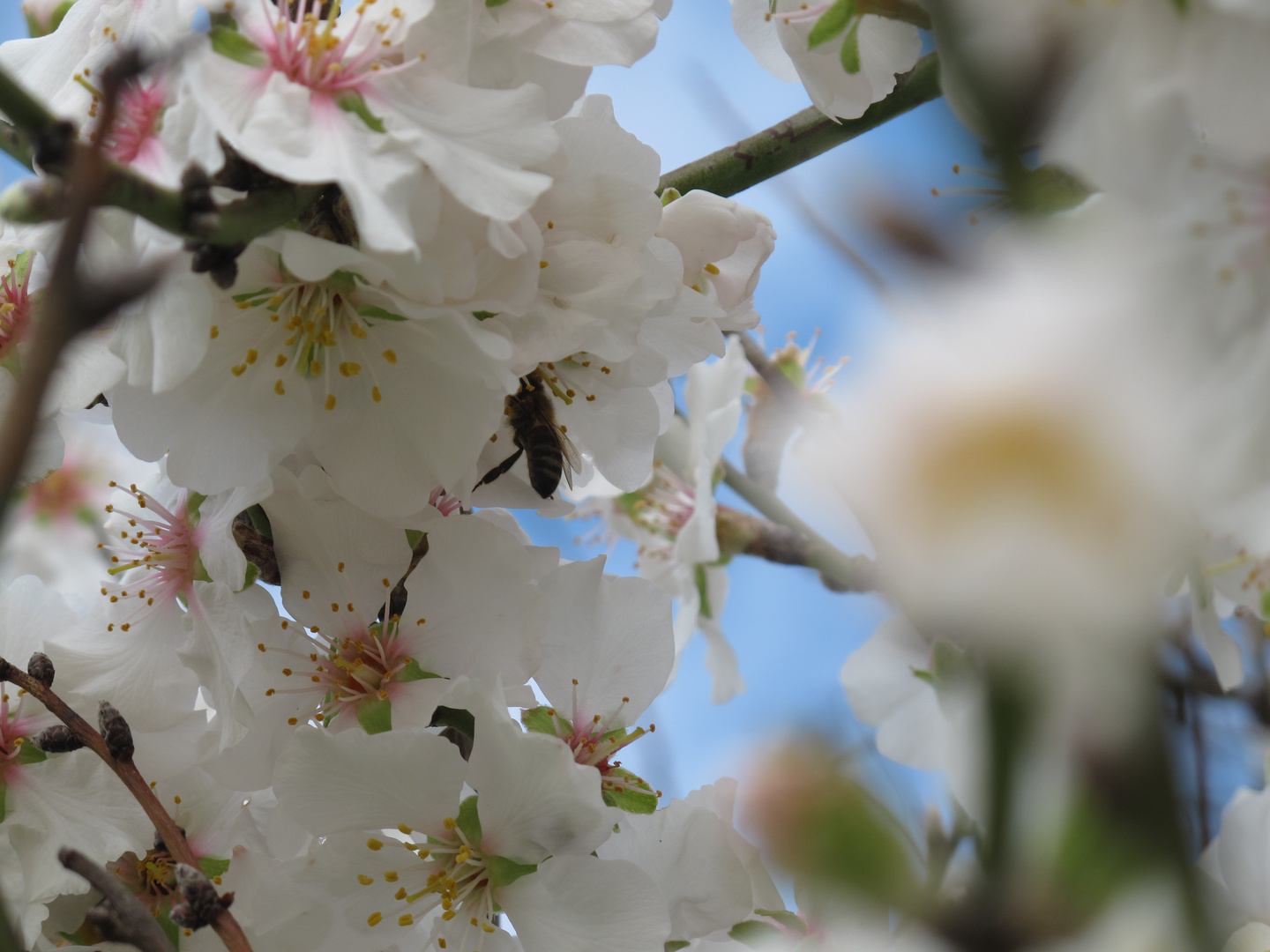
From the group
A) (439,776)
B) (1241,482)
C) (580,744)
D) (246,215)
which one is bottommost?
(580,744)

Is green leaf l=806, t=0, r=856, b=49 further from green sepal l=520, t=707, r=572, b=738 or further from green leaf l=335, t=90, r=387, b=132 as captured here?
green sepal l=520, t=707, r=572, b=738

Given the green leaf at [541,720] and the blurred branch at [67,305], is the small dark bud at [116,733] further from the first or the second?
the blurred branch at [67,305]

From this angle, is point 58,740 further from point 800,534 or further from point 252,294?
point 800,534

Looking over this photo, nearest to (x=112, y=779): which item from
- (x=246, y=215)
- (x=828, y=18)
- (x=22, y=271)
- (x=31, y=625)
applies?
(x=31, y=625)

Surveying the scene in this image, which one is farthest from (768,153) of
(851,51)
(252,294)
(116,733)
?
(116,733)

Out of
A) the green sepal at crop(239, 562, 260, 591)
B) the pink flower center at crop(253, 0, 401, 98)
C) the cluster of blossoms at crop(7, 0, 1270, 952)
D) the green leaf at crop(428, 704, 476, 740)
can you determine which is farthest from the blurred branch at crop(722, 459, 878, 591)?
the pink flower center at crop(253, 0, 401, 98)

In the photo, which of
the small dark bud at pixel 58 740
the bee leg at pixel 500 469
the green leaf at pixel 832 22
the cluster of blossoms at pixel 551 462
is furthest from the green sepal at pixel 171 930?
the green leaf at pixel 832 22

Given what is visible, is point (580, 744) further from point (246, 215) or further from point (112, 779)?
point (246, 215)
